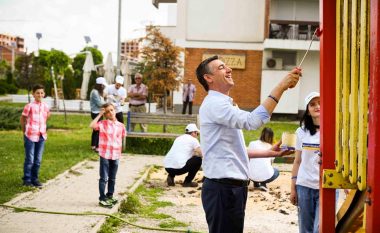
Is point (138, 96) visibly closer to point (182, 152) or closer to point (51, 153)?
point (51, 153)

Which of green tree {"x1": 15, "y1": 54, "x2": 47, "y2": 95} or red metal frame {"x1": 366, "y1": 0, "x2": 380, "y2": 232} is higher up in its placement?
green tree {"x1": 15, "y1": 54, "x2": 47, "y2": 95}

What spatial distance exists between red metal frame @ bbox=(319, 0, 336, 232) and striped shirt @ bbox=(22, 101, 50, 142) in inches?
282

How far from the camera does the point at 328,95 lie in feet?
10.5

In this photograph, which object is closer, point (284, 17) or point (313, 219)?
point (313, 219)

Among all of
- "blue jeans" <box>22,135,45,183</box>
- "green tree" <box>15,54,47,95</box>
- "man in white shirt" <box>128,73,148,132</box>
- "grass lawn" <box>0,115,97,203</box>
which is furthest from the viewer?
"green tree" <box>15,54,47,95</box>

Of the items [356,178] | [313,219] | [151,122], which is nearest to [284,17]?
[151,122]

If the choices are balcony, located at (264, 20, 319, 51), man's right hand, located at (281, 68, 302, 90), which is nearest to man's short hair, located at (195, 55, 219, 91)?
man's right hand, located at (281, 68, 302, 90)

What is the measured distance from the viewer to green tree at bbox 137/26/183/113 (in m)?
18.4

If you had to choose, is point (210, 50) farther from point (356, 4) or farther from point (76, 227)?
point (356, 4)

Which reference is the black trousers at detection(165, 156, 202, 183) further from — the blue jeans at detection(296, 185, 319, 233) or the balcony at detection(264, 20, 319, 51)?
the balcony at detection(264, 20, 319, 51)

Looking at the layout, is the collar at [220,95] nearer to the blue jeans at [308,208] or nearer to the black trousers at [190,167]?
the blue jeans at [308,208]

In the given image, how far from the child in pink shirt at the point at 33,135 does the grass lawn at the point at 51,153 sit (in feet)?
0.92

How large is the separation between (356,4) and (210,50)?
2865 cm

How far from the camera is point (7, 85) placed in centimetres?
6003
